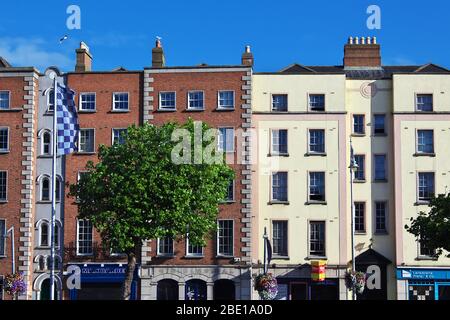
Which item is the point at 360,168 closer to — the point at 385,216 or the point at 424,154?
the point at 385,216

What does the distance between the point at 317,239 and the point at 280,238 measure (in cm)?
254

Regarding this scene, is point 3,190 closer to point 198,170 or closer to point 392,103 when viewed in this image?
point 198,170

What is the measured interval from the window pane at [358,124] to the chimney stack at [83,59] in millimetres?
19817

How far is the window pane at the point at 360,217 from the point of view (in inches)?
1887

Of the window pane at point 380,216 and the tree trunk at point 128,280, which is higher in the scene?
the window pane at point 380,216

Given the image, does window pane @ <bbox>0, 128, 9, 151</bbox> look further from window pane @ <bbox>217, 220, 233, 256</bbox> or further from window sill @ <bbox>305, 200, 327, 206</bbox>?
window sill @ <bbox>305, 200, 327, 206</bbox>

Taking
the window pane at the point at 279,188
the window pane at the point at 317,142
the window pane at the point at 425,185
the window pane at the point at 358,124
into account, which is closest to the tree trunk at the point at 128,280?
the window pane at the point at 279,188

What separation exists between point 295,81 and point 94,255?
61.1ft

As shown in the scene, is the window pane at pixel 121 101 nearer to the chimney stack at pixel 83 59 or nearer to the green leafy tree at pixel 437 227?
the chimney stack at pixel 83 59

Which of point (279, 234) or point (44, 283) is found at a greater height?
point (279, 234)

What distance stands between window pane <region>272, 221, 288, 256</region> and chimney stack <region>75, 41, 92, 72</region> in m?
18.1
